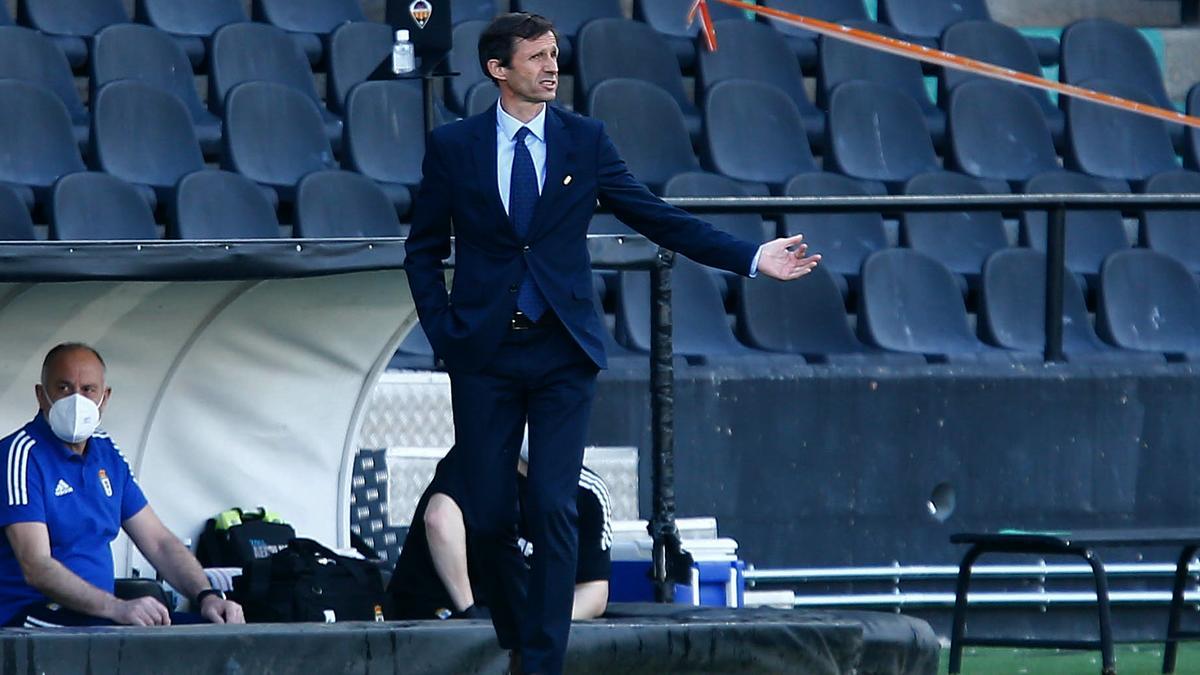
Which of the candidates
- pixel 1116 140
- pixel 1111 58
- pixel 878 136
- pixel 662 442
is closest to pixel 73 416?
pixel 662 442

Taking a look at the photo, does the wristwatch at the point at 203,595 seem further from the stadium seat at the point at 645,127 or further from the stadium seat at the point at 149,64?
the stadium seat at the point at 645,127

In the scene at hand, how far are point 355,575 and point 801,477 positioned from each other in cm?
298

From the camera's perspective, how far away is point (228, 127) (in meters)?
9.63

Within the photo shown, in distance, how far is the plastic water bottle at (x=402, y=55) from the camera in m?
7.77

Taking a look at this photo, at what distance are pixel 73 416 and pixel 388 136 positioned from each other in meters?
4.22

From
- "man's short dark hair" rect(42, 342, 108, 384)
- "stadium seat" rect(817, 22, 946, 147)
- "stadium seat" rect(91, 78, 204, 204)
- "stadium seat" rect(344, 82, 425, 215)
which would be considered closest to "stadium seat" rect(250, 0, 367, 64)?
"stadium seat" rect(344, 82, 425, 215)

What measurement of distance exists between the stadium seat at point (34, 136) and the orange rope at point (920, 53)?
3.32m

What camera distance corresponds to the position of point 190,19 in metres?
10.4

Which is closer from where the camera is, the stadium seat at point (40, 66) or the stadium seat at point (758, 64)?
the stadium seat at point (40, 66)

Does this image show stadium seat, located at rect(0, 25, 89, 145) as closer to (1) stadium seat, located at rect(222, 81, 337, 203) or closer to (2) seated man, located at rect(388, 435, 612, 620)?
(1) stadium seat, located at rect(222, 81, 337, 203)

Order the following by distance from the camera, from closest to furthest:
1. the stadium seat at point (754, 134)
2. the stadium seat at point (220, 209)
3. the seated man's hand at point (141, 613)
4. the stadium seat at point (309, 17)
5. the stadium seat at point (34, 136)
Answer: the seated man's hand at point (141, 613)
the stadium seat at point (220, 209)
the stadium seat at point (34, 136)
the stadium seat at point (754, 134)
the stadium seat at point (309, 17)

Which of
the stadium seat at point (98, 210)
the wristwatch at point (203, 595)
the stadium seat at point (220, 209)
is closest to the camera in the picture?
the wristwatch at point (203, 595)

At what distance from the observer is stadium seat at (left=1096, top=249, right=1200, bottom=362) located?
10406 mm

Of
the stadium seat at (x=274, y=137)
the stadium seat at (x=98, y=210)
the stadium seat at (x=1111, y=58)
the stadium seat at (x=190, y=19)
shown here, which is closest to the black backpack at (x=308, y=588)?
the stadium seat at (x=98, y=210)
